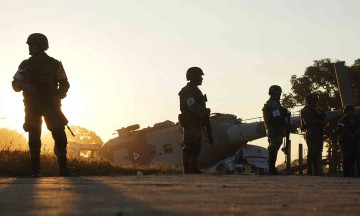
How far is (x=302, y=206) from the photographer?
3.05 meters

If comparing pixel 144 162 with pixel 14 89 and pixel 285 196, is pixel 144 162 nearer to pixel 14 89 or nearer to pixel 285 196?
pixel 14 89

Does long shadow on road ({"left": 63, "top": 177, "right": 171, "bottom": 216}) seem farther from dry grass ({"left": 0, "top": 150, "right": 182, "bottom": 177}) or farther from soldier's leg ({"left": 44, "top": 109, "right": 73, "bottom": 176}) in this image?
dry grass ({"left": 0, "top": 150, "right": 182, "bottom": 177})

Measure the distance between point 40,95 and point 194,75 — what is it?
12.4ft

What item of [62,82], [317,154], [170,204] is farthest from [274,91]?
[170,204]

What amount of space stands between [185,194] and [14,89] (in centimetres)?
→ 495

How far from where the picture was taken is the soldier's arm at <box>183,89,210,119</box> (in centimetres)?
1060

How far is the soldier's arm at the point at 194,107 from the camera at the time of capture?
10.6 m

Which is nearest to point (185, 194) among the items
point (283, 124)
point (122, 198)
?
point (122, 198)

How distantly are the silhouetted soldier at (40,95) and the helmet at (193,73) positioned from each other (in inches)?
133

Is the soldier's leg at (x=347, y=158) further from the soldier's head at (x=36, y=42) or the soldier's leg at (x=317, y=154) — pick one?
the soldier's head at (x=36, y=42)

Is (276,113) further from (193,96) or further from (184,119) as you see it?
(184,119)

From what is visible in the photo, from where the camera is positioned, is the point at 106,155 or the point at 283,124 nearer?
the point at 283,124

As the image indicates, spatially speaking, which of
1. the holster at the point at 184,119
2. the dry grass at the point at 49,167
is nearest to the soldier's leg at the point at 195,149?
the holster at the point at 184,119

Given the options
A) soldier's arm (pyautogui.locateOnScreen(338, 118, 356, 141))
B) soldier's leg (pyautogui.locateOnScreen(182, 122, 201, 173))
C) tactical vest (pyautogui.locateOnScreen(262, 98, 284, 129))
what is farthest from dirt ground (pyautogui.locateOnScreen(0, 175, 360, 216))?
tactical vest (pyautogui.locateOnScreen(262, 98, 284, 129))
